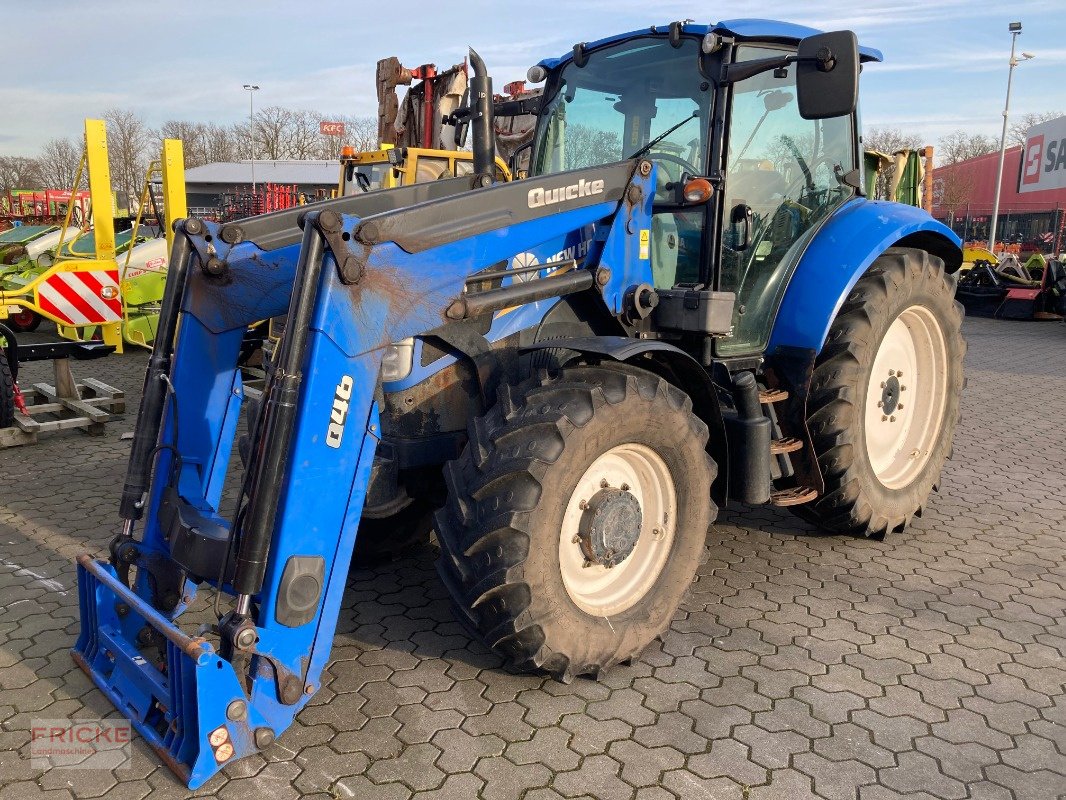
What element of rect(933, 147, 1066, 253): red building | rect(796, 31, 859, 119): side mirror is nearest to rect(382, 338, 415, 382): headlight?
rect(796, 31, 859, 119): side mirror

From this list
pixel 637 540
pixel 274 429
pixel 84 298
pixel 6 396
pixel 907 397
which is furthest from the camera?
pixel 84 298

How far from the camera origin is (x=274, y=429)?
264cm

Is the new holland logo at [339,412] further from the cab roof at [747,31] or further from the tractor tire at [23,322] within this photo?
the tractor tire at [23,322]

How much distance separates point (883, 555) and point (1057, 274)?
46.1ft

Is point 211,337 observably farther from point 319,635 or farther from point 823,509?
point 823,509

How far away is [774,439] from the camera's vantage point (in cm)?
430

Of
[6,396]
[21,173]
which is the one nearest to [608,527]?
[6,396]

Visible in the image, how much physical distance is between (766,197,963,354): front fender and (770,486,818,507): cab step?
27.4 inches

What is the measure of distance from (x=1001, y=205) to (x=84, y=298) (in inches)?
1547

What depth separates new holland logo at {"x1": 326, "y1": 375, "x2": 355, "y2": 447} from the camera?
8.99 ft

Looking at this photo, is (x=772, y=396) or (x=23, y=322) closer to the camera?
(x=772, y=396)

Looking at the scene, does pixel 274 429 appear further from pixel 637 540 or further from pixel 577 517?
pixel 637 540

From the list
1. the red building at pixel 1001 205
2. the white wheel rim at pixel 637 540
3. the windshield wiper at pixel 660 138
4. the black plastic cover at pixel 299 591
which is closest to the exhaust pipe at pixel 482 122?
the windshield wiper at pixel 660 138

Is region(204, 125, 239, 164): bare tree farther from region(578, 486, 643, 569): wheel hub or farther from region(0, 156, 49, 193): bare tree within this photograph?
region(578, 486, 643, 569): wheel hub
